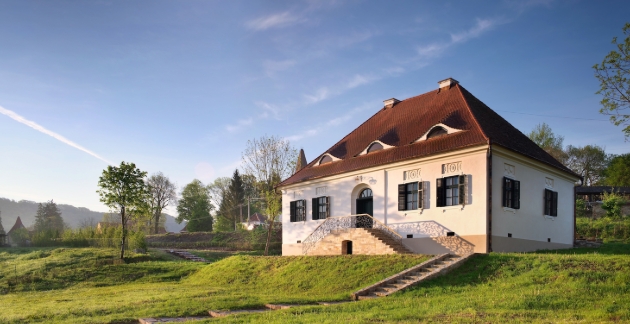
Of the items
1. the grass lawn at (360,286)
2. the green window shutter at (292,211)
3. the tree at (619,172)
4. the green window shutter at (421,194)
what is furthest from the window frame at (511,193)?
the tree at (619,172)

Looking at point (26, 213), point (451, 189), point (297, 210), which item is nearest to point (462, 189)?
point (451, 189)

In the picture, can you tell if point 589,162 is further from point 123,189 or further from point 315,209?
point 123,189

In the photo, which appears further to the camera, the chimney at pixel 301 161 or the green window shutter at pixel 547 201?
the chimney at pixel 301 161

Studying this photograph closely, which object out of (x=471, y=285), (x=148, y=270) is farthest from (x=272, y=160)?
(x=471, y=285)

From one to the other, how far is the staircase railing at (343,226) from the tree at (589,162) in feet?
163

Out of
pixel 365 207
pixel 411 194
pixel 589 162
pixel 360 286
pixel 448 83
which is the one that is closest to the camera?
pixel 360 286

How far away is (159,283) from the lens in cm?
2089

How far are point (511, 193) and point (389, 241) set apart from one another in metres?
5.47

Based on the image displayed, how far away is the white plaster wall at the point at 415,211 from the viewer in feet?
60.3

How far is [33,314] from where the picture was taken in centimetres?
1215

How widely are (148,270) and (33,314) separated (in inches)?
499

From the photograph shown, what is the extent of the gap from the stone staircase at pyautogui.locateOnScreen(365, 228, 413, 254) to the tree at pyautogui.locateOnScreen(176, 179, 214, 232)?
4711cm

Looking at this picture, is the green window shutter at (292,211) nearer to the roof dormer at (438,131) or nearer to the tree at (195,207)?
the roof dormer at (438,131)

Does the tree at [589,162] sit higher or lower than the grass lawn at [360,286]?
higher
